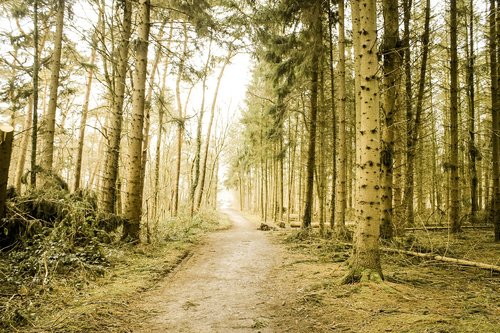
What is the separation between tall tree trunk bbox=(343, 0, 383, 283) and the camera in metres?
4.89

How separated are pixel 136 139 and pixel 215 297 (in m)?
5.00

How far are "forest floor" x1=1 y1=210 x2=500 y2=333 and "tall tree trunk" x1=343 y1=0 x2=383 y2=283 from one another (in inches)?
16.7

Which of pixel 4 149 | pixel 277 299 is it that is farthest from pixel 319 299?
pixel 4 149

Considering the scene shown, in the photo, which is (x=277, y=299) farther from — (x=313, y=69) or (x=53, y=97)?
(x=53, y=97)

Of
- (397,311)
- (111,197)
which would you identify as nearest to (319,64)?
(111,197)

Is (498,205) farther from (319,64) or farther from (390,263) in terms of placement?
(319,64)

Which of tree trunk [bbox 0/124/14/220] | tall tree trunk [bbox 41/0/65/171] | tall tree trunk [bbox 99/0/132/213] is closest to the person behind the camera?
tree trunk [bbox 0/124/14/220]

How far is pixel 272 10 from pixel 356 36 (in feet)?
18.9

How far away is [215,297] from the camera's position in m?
4.80

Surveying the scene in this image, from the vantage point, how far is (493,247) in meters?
7.81

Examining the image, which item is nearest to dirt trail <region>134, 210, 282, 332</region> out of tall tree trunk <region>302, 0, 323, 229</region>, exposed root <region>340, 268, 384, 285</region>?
exposed root <region>340, 268, 384, 285</region>

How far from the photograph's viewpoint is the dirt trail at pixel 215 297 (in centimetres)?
377

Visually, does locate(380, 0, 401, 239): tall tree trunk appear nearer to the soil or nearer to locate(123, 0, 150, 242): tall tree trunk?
the soil

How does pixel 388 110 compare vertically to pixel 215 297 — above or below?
above
